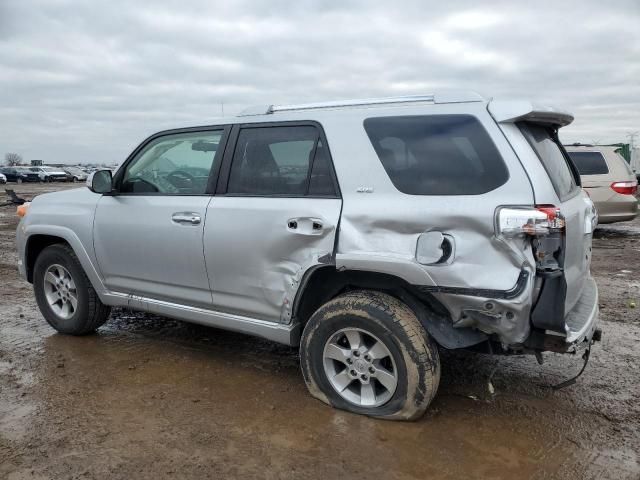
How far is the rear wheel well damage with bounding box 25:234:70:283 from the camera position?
198 inches

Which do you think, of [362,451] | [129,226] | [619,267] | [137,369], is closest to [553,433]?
[362,451]

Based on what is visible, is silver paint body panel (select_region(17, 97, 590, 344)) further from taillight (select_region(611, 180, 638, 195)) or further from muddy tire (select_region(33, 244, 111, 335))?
taillight (select_region(611, 180, 638, 195))

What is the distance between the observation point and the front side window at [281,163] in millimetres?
3596

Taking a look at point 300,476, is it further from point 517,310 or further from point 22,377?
point 22,377

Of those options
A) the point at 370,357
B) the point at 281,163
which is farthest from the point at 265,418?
the point at 281,163

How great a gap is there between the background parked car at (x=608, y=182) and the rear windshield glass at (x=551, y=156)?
7.88 metres

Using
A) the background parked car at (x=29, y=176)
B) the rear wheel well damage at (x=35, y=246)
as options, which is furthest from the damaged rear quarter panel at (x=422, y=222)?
the background parked car at (x=29, y=176)

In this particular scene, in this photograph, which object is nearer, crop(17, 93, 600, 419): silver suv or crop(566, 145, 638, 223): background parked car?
crop(17, 93, 600, 419): silver suv

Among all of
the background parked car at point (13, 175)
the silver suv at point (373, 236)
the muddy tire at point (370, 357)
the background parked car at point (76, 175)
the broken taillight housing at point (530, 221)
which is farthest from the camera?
the background parked car at point (76, 175)

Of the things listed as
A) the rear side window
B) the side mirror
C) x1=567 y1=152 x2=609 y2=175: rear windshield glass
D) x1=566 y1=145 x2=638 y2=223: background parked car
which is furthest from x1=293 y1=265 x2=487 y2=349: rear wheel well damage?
x1=567 y1=152 x2=609 y2=175: rear windshield glass

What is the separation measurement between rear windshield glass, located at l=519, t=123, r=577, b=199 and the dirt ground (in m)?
1.39

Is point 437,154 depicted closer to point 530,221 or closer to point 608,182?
point 530,221

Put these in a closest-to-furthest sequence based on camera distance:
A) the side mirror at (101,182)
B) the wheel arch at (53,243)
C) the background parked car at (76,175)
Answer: the side mirror at (101,182) < the wheel arch at (53,243) < the background parked car at (76,175)

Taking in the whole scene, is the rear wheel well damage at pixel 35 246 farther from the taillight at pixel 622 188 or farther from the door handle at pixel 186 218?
the taillight at pixel 622 188
